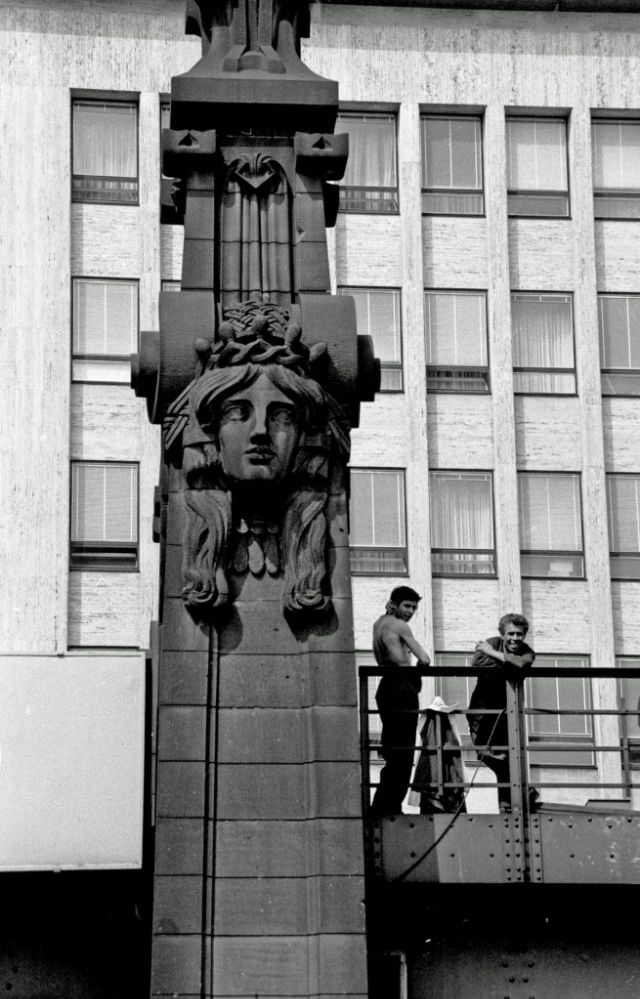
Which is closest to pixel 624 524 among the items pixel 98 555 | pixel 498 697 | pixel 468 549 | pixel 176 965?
pixel 468 549

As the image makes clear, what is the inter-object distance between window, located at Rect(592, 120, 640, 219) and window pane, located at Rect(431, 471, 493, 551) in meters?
7.96

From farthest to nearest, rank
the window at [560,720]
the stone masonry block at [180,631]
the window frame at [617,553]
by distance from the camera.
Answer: the window frame at [617,553], the window at [560,720], the stone masonry block at [180,631]

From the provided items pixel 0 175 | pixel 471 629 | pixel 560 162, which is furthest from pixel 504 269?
pixel 0 175

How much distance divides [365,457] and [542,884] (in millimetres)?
35002

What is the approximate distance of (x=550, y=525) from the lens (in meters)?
56.8

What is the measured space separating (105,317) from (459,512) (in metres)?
10.1

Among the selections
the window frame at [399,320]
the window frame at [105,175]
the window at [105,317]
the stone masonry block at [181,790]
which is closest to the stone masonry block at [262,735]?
the stone masonry block at [181,790]

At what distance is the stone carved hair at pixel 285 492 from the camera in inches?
796

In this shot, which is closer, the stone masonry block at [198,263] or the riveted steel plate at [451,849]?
the riveted steel plate at [451,849]

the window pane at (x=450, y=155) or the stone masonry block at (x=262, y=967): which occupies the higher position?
the window pane at (x=450, y=155)

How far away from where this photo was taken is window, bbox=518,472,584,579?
56.5 m

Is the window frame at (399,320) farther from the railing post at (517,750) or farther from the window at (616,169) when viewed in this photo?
the railing post at (517,750)

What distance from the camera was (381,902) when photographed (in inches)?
829

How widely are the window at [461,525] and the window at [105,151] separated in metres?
10.7
